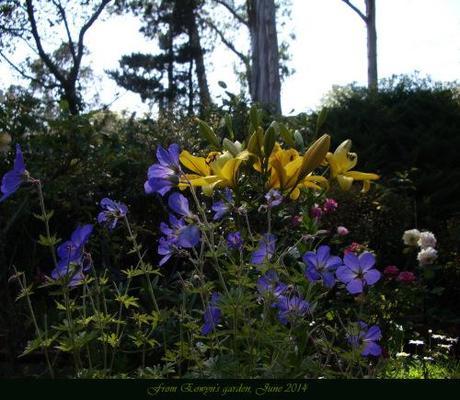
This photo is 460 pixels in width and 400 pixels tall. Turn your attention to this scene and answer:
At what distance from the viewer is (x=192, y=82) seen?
29.8 m

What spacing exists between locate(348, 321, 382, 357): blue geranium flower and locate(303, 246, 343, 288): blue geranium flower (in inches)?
6.3

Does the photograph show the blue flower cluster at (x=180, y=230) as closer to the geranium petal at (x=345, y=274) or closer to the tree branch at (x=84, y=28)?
the geranium petal at (x=345, y=274)

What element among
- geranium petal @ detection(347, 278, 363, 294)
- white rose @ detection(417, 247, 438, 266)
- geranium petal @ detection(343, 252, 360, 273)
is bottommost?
white rose @ detection(417, 247, 438, 266)

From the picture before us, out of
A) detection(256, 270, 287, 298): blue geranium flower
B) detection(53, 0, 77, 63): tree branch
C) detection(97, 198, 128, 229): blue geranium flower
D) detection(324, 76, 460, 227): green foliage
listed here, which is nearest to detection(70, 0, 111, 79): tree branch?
detection(53, 0, 77, 63): tree branch

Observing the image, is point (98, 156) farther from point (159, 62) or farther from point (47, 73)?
point (159, 62)

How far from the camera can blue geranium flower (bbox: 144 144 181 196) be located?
1.88 meters

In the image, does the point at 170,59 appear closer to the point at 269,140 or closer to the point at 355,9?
the point at 355,9

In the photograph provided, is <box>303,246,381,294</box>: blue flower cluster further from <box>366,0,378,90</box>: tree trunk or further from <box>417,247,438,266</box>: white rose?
<box>366,0,378,90</box>: tree trunk

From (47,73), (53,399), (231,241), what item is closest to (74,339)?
(53,399)

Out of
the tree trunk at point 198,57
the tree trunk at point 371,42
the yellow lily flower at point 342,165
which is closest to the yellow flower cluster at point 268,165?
the yellow lily flower at point 342,165

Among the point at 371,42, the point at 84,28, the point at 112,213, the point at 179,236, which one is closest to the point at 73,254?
the point at 112,213

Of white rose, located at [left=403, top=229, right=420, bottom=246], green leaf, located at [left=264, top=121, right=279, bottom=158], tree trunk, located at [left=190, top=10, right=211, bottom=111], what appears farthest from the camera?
tree trunk, located at [left=190, top=10, right=211, bottom=111]

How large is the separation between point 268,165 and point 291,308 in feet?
1.50

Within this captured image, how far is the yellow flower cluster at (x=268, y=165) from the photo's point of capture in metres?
2.01
